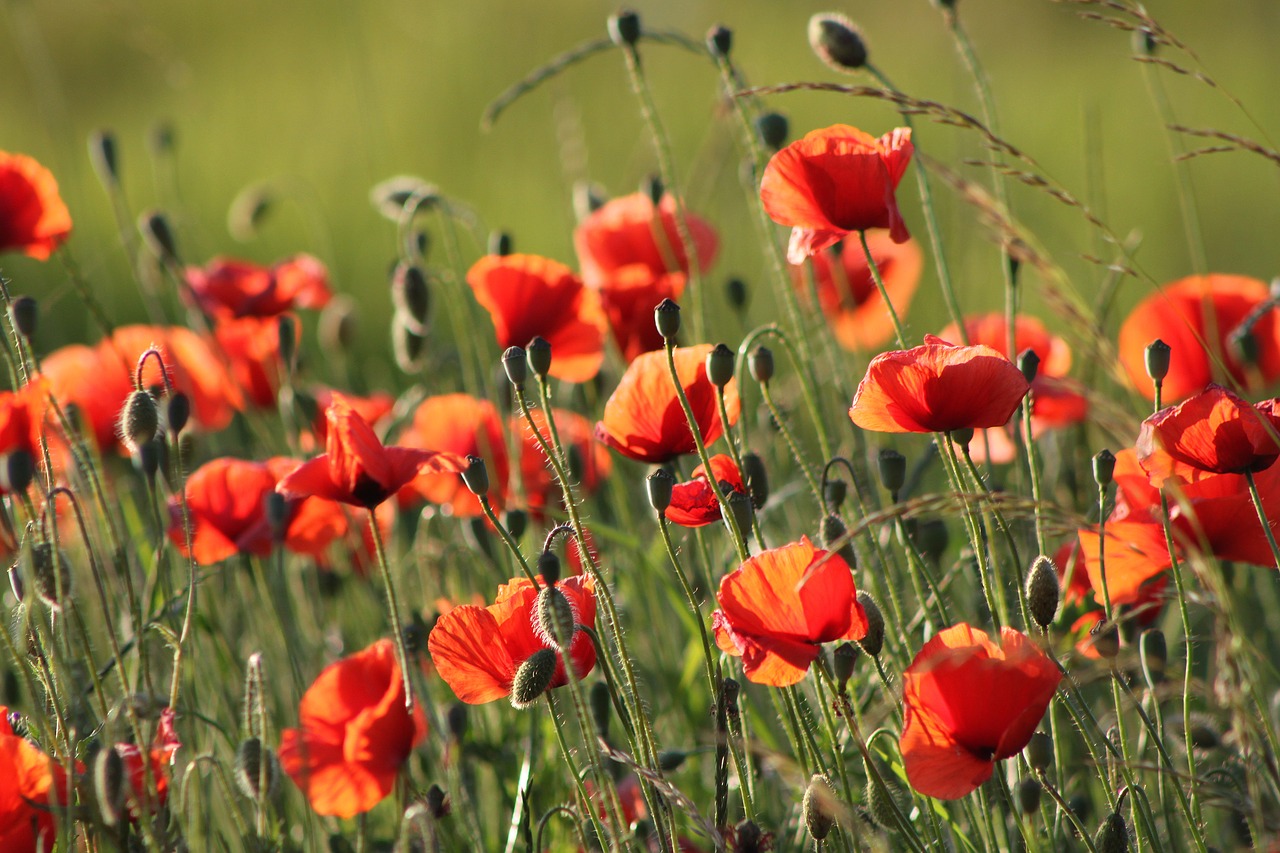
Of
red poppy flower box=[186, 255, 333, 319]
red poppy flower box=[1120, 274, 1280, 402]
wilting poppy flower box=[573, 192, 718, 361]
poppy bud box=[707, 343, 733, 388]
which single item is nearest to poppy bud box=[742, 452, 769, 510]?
poppy bud box=[707, 343, 733, 388]

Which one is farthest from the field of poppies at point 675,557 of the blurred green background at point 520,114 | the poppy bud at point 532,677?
the blurred green background at point 520,114

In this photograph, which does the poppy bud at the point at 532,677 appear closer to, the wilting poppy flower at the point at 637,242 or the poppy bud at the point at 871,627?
the poppy bud at the point at 871,627

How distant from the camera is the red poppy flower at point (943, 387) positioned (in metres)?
1.03

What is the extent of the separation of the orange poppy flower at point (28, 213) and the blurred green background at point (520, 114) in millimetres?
1484

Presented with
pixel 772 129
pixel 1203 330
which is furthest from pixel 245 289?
pixel 1203 330

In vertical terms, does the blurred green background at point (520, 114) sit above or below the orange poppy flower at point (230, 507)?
above

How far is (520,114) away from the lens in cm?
655

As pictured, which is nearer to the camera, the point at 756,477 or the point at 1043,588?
the point at 1043,588

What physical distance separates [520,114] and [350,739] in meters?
5.78

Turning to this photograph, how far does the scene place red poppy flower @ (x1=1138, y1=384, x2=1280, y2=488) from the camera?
102 cm

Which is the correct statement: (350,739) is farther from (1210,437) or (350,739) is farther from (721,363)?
(1210,437)

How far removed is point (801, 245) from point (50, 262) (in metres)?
3.79

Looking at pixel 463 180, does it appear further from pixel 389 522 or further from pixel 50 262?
pixel 389 522

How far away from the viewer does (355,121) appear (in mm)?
6117
